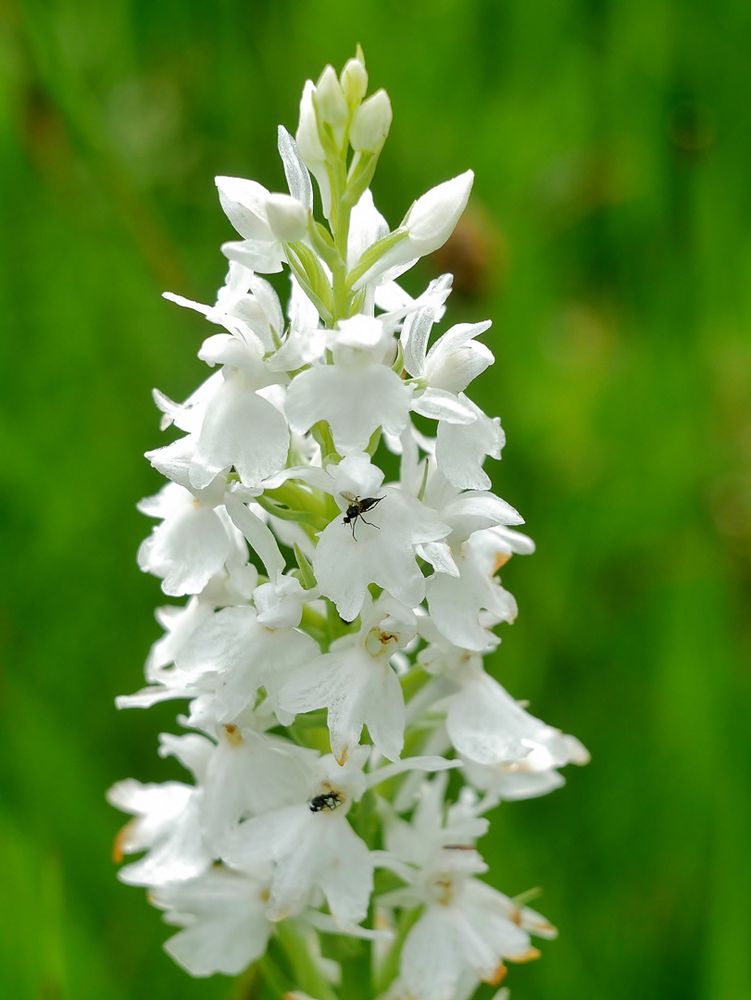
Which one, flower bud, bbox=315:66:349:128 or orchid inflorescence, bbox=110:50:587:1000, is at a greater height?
flower bud, bbox=315:66:349:128

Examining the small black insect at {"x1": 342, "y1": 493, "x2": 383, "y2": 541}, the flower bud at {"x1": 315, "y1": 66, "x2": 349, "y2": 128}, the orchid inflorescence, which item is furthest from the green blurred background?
the flower bud at {"x1": 315, "y1": 66, "x2": 349, "y2": 128}

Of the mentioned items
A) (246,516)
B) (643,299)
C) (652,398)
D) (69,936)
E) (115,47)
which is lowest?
(69,936)

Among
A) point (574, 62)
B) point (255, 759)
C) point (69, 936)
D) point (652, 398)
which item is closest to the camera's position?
point (255, 759)

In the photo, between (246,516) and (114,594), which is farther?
(114,594)

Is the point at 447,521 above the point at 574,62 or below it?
below

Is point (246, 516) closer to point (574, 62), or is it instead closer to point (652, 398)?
point (652, 398)

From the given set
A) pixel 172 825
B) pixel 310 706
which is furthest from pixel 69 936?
pixel 310 706

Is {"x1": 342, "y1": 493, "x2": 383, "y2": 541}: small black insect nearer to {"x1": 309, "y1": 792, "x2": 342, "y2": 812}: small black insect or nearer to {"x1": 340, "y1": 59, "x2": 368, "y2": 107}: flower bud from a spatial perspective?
{"x1": 309, "y1": 792, "x2": 342, "y2": 812}: small black insect

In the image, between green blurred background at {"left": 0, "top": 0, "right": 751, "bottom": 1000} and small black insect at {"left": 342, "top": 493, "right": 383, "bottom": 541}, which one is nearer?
small black insect at {"left": 342, "top": 493, "right": 383, "bottom": 541}
